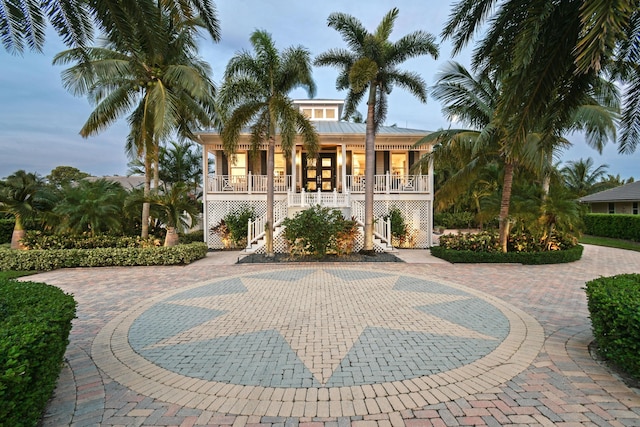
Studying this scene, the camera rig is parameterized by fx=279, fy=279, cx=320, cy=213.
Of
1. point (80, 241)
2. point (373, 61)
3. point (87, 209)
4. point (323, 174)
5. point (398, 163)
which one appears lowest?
point (80, 241)

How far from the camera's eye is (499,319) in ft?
17.6

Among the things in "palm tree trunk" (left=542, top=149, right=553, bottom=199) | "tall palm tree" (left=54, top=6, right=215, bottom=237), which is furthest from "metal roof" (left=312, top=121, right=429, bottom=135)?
"tall palm tree" (left=54, top=6, right=215, bottom=237)

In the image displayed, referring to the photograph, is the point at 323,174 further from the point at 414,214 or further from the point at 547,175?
the point at 547,175

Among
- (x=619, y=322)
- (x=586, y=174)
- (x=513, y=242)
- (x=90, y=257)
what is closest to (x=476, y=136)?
(x=513, y=242)

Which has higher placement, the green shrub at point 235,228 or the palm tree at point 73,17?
the palm tree at point 73,17

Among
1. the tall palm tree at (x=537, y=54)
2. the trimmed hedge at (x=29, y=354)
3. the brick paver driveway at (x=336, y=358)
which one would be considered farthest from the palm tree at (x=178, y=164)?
the tall palm tree at (x=537, y=54)

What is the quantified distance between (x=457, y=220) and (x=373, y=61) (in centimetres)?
1787

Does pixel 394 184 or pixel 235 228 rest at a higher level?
pixel 394 184

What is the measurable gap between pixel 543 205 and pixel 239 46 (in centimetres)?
1370

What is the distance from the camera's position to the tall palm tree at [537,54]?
4.12 m

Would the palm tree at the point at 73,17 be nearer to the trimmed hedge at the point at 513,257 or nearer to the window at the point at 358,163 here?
A: the trimmed hedge at the point at 513,257

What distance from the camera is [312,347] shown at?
13.9 feet

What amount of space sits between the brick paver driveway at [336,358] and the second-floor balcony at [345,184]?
8.31m

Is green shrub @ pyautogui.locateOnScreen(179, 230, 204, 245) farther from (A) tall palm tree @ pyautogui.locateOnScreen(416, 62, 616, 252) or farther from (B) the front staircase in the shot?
(A) tall palm tree @ pyautogui.locateOnScreen(416, 62, 616, 252)
